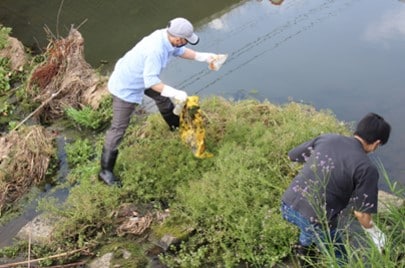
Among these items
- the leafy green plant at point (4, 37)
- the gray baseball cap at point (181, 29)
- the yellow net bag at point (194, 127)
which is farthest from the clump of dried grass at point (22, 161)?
the leafy green plant at point (4, 37)

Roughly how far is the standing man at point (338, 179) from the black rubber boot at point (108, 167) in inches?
87.9

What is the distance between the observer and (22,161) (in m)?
6.05

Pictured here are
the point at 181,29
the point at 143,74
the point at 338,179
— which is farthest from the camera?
the point at 143,74

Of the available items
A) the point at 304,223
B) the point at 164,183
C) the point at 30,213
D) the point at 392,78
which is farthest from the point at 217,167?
the point at 392,78

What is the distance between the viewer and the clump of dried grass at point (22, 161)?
19.1 ft

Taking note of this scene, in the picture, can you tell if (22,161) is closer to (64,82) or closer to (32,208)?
(32,208)

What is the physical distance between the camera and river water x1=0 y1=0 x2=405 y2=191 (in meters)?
7.25

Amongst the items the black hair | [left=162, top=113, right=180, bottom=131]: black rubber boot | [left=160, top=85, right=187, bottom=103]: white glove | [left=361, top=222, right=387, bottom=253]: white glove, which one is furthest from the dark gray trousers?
[left=361, top=222, right=387, bottom=253]: white glove

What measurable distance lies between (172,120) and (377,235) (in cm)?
290

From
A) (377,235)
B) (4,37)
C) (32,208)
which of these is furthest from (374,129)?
(4,37)

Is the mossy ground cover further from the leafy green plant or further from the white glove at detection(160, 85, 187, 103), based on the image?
the leafy green plant

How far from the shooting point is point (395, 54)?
8039 millimetres

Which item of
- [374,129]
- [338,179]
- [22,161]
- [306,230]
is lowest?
[306,230]

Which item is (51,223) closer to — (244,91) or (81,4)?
(244,91)
